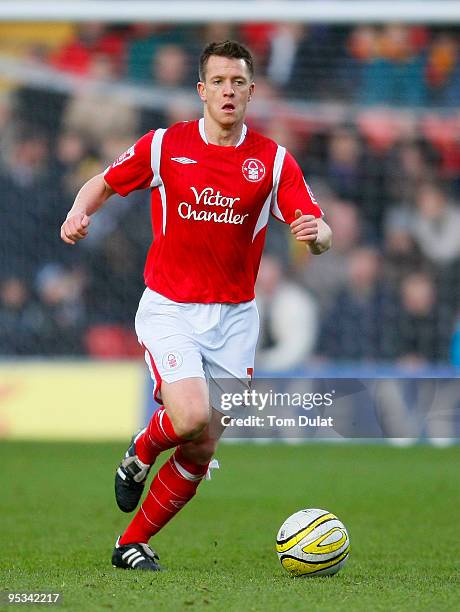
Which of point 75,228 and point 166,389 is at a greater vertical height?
point 75,228

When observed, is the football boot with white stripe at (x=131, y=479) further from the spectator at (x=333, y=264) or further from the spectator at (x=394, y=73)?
the spectator at (x=394, y=73)

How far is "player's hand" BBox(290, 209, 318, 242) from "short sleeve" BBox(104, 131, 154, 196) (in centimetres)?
93

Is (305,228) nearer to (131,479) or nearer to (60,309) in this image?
Result: (131,479)

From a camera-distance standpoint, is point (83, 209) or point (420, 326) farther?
point (420, 326)

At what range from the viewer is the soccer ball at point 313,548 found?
5945 millimetres

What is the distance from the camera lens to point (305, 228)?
589 centimetres

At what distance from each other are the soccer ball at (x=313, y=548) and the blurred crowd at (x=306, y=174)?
9022 mm

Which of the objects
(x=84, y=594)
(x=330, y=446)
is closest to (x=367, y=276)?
(x=330, y=446)

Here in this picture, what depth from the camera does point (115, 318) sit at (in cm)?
1571

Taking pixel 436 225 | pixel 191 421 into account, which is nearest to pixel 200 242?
pixel 191 421

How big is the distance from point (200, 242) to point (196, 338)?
0.48m

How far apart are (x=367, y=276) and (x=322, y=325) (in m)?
0.81

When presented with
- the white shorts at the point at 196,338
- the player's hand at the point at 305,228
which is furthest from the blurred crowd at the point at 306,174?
the player's hand at the point at 305,228

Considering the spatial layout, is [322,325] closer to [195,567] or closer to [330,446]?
[330,446]
